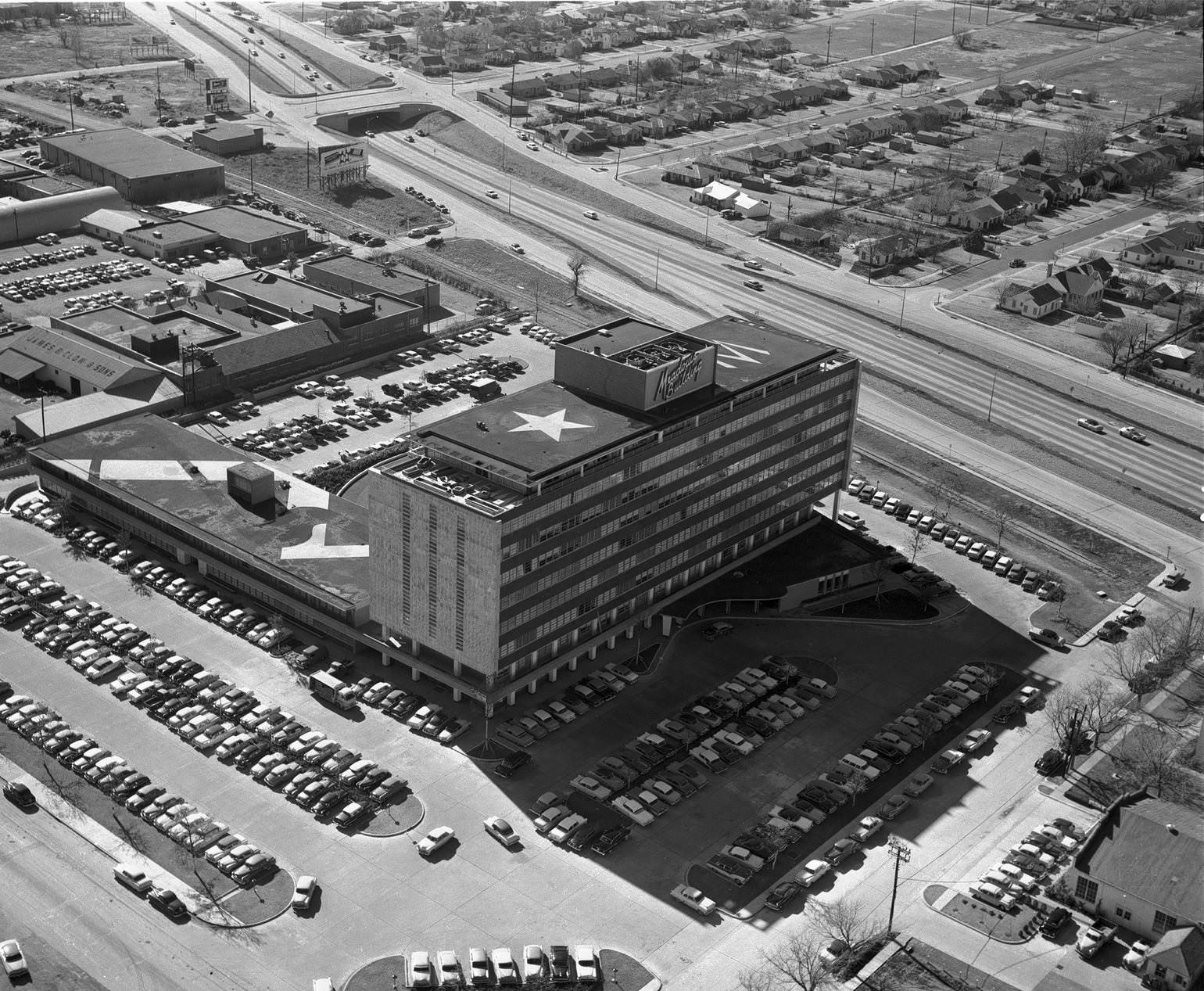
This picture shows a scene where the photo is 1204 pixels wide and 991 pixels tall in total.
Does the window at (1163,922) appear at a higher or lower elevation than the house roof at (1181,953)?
lower

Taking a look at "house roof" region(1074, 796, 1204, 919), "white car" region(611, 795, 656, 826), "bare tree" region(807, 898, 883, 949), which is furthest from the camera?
"white car" region(611, 795, 656, 826)

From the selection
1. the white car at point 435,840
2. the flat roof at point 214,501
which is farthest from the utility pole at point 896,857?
the flat roof at point 214,501

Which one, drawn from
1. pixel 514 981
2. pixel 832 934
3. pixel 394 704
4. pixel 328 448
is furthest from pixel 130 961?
pixel 328 448

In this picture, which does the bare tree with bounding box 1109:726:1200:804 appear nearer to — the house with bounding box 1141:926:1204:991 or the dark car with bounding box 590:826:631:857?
the house with bounding box 1141:926:1204:991

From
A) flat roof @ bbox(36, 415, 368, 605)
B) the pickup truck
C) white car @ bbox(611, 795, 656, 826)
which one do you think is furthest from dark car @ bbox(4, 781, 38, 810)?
the pickup truck

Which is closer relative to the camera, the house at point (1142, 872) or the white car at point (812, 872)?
the house at point (1142, 872)

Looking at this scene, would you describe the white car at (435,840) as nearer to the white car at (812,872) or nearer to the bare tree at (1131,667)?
the white car at (812,872)
